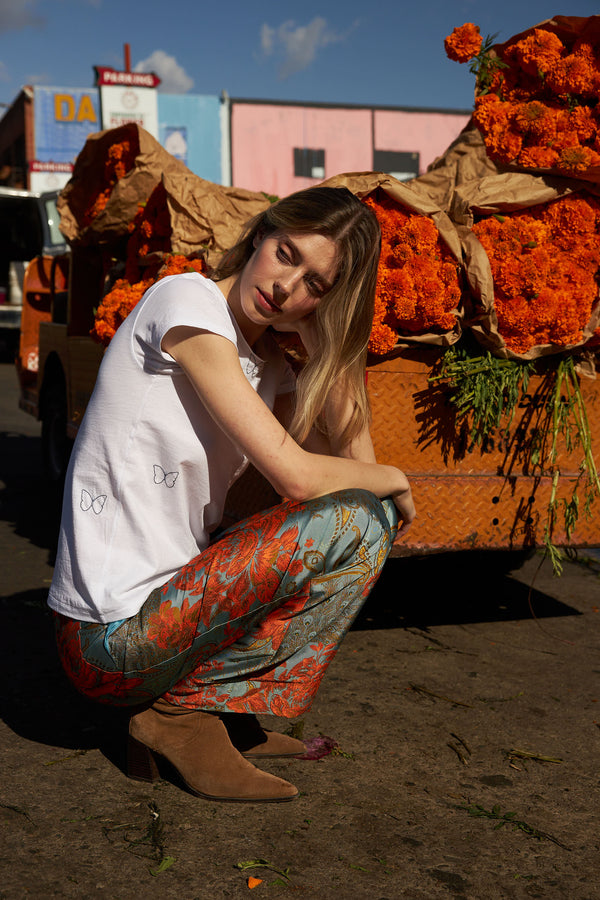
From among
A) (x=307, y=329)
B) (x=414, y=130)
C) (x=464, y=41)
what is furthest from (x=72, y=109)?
(x=307, y=329)

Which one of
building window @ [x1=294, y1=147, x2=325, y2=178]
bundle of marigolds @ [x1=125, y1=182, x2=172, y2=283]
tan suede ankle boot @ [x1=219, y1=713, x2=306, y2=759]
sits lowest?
tan suede ankle boot @ [x1=219, y1=713, x2=306, y2=759]

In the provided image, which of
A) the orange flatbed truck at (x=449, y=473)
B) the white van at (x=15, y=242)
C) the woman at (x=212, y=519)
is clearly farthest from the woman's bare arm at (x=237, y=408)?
the white van at (x=15, y=242)

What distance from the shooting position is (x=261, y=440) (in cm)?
220

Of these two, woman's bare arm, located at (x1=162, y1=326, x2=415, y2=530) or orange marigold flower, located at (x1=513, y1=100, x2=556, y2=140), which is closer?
woman's bare arm, located at (x1=162, y1=326, x2=415, y2=530)

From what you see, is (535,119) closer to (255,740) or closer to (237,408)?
(237,408)

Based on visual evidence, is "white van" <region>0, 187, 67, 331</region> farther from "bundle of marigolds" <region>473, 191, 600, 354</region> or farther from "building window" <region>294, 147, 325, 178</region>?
"bundle of marigolds" <region>473, 191, 600, 354</region>

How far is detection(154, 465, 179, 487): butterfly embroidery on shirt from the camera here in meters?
2.27

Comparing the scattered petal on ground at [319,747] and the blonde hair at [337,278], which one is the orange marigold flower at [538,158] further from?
the scattered petal on ground at [319,747]

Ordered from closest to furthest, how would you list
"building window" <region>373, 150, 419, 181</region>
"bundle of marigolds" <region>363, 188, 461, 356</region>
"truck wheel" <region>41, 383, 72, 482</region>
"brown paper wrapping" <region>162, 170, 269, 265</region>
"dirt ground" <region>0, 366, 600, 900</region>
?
1. "dirt ground" <region>0, 366, 600, 900</region>
2. "bundle of marigolds" <region>363, 188, 461, 356</region>
3. "brown paper wrapping" <region>162, 170, 269, 265</region>
4. "truck wheel" <region>41, 383, 72, 482</region>
5. "building window" <region>373, 150, 419, 181</region>

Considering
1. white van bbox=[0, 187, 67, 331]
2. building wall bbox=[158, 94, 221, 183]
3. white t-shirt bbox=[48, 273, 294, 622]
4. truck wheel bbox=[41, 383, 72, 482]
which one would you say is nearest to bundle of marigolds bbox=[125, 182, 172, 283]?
white t-shirt bbox=[48, 273, 294, 622]

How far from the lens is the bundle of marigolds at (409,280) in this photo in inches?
123

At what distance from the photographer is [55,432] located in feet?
22.3

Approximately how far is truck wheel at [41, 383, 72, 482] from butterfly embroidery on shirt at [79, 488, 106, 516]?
426 centimetres

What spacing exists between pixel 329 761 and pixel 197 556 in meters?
0.86
